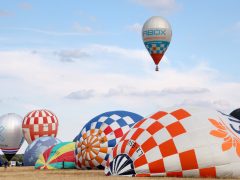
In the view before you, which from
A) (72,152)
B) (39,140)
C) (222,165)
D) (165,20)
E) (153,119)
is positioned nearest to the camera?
(222,165)

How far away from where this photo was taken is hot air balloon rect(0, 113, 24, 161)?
52375mm

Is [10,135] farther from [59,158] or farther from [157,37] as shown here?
[59,158]

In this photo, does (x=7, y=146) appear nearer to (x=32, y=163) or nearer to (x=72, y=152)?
(x=32, y=163)

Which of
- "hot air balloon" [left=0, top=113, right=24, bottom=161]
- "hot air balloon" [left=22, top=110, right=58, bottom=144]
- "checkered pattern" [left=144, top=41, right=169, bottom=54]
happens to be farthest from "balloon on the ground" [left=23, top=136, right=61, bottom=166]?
"hot air balloon" [left=0, top=113, right=24, bottom=161]

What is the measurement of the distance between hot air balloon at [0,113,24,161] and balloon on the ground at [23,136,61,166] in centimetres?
1973

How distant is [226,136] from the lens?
48.5 feet

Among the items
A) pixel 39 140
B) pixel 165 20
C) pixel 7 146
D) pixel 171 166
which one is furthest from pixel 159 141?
pixel 7 146

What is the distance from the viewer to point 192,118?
49.5 feet

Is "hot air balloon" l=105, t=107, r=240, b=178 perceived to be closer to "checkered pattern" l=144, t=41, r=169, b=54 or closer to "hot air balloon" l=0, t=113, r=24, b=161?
"checkered pattern" l=144, t=41, r=169, b=54

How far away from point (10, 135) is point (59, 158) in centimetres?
2911

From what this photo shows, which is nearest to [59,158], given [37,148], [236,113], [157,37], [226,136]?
[37,148]

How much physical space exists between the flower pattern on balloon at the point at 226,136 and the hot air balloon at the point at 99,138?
6479 mm

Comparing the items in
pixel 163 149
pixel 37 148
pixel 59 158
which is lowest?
pixel 59 158

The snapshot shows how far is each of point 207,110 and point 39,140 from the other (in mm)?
18601
